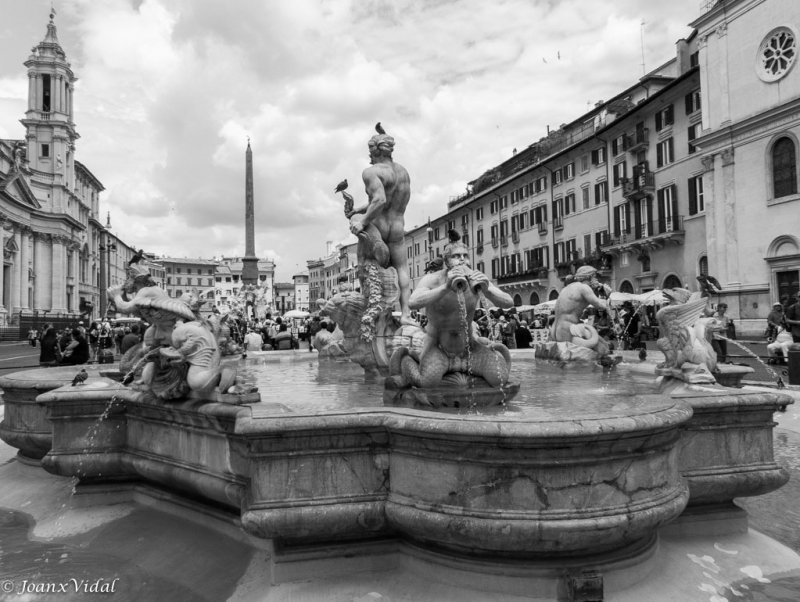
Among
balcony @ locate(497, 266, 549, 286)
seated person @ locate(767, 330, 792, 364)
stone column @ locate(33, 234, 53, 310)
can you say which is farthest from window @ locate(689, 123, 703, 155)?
stone column @ locate(33, 234, 53, 310)

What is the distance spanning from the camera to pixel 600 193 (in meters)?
41.3

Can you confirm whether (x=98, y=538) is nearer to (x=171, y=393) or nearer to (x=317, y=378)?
(x=171, y=393)

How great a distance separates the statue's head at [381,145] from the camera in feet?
28.1

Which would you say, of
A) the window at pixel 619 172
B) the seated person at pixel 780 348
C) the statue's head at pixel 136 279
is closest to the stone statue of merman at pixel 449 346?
the statue's head at pixel 136 279

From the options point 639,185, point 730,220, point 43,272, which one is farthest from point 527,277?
point 43,272

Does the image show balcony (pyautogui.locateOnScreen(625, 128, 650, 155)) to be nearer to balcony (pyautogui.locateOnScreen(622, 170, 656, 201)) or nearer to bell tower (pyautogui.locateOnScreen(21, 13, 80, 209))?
balcony (pyautogui.locateOnScreen(622, 170, 656, 201))

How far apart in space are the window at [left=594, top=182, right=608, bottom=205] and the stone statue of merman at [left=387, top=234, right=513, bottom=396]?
39.3 m

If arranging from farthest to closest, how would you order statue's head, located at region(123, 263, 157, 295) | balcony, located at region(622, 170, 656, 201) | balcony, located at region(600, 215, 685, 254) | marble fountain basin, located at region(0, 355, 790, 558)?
1. balcony, located at region(622, 170, 656, 201)
2. balcony, located at region(600, 215, 685, 254)
3. statue's head, located at region(123, 263, 157, 295)
4. marble fountain basin, located at region(0, 355, 790, 558)

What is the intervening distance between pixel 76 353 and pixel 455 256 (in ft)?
30.3

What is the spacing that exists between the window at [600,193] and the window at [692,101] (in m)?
8.26

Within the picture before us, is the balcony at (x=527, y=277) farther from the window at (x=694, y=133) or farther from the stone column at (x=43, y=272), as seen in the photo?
the stone column at (x=43, y=272)

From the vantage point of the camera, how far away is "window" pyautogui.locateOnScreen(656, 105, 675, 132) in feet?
113

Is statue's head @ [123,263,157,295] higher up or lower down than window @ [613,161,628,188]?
lower down

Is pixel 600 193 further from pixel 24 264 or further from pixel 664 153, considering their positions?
pixel 24 264
